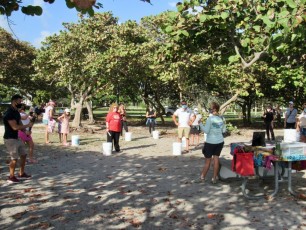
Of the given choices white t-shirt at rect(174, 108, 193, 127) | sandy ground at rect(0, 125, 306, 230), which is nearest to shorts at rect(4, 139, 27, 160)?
sandy ground at rect(0, 125, 306, 230)

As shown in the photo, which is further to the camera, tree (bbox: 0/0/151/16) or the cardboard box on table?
the cardboard box on table

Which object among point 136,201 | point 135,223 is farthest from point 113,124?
point 135,223

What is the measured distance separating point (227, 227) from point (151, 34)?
76.3 feet

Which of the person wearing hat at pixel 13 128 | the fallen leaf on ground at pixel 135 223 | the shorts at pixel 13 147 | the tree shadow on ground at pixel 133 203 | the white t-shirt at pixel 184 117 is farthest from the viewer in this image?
the white t-shirt at pixel 184 117

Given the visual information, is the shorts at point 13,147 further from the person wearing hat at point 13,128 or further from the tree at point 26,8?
the tree at point 26,8

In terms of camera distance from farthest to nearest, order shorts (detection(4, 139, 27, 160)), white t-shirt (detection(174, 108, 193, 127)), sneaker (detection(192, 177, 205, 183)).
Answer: white t-shirt (detection(174, 108, 193, 127)) → sneaker (detection(192, 177, 205, 183)) → shorts (detection(4, 139, 27, 160))

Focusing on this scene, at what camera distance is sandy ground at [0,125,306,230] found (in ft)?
19.1

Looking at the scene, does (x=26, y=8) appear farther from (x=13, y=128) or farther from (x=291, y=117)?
(x=291, y=117)

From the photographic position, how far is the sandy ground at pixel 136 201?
5.81 m

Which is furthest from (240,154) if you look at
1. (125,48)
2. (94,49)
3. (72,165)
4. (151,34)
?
(151,34)

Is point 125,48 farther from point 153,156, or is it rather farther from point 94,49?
point 153,156

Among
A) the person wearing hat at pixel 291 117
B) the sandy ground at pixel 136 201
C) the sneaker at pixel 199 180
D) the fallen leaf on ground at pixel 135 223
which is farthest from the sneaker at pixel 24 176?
the person wearing hat at pixel 291 117

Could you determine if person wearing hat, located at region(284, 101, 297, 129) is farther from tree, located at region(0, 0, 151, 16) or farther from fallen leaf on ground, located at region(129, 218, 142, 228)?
tree, located at region(0, 0, 151, 16)

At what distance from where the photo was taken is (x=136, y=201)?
276 inches
